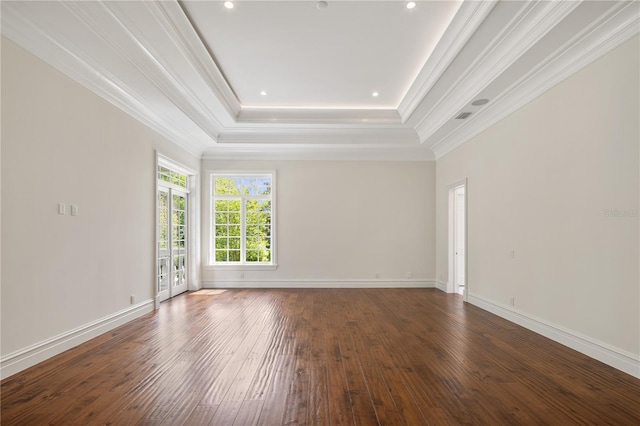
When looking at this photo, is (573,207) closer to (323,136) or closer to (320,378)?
(320,378)

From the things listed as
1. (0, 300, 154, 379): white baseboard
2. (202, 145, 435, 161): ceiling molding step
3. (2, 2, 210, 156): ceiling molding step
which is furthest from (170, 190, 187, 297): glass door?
(0, 300, 154, 379): white baseboard

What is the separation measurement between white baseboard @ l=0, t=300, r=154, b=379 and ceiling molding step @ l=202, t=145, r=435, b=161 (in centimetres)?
387

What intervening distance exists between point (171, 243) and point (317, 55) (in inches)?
170

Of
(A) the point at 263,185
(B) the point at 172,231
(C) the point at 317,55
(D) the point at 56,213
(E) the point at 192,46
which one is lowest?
(B) the point at 172,231

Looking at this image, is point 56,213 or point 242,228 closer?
point 56,213

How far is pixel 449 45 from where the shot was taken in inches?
158

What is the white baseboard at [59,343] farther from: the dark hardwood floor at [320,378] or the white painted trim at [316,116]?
the white painted trim at [316,116]

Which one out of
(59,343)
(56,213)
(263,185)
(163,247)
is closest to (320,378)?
(59,343)

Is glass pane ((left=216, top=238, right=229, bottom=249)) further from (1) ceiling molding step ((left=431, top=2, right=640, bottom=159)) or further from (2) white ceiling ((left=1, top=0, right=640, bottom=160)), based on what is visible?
(1) ceiling molding step ((left=431, top=2, right=640, bottom=159))

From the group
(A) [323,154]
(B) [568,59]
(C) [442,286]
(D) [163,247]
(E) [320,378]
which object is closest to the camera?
(E) [320,378]

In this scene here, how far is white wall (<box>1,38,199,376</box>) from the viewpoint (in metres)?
2.98

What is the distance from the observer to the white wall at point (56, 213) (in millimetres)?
2980

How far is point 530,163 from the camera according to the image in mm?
4355

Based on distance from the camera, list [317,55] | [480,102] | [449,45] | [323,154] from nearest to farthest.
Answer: [449,45]
[317,55]
[480,102]
[323,154]
